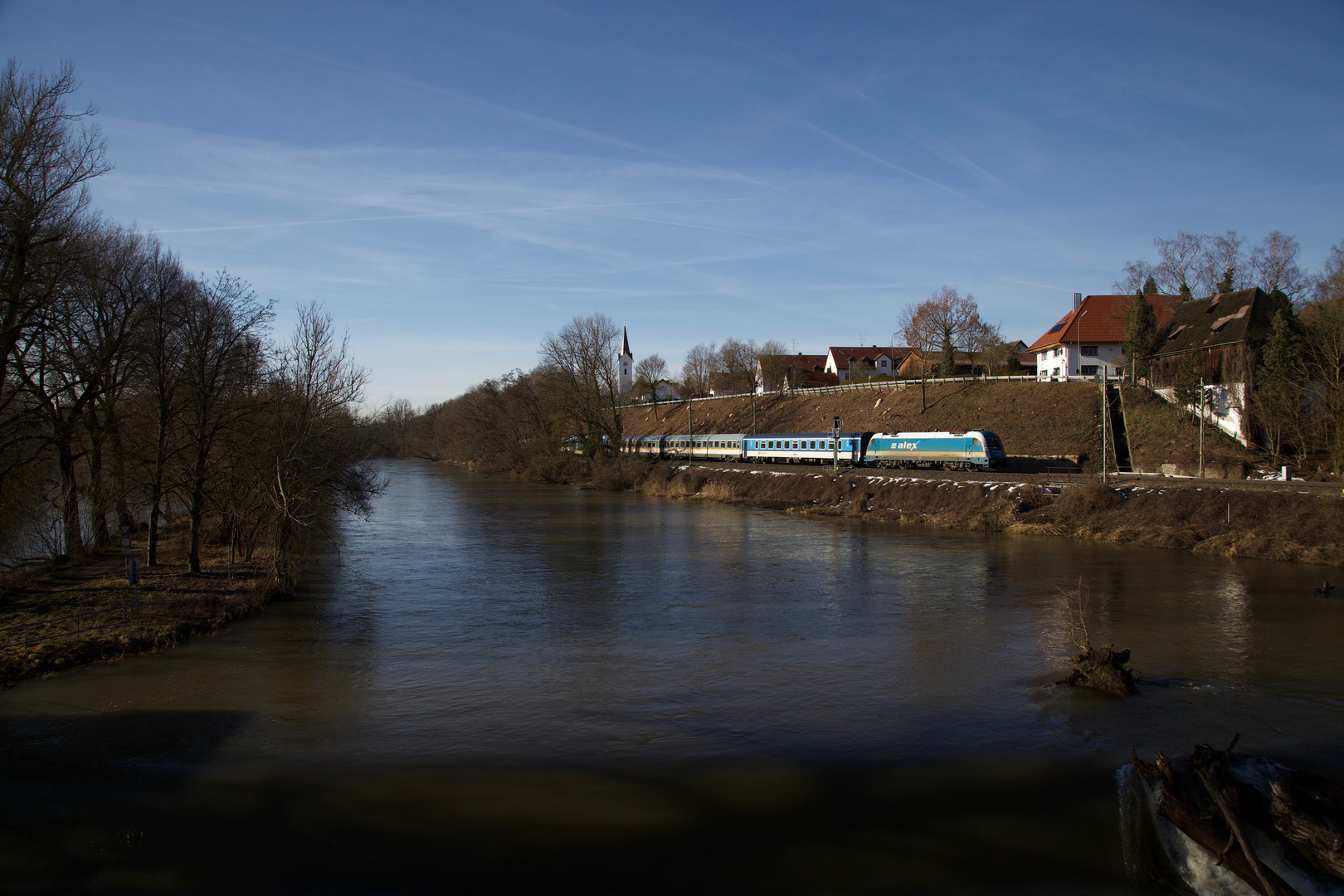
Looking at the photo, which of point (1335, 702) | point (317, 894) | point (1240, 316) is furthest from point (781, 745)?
point (1240, 316)

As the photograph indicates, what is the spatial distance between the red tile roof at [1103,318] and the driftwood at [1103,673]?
1917 inches

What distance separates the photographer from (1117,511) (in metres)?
26.6

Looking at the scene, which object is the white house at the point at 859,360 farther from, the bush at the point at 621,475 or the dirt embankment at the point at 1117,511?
the dirt embankment at the point at 1117,511

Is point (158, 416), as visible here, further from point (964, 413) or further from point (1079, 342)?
point (1079, 342)

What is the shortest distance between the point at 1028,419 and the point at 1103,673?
39517mm

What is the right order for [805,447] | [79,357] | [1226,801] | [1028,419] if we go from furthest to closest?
[805,447], [1028,419], [79,357], [1226,801]

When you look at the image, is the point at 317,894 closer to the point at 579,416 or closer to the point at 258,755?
the point at 258,755

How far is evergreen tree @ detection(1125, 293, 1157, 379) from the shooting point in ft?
150

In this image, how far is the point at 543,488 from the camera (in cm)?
5497

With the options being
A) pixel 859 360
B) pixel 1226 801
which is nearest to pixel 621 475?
pixel 1226 801

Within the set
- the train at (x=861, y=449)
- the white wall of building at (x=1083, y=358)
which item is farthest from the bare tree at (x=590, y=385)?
the white wall of building at (x=1083, y=358)

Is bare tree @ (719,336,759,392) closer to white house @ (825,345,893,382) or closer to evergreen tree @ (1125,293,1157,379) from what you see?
white house @ (825,345,893,382)

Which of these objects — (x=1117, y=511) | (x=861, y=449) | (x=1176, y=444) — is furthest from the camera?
(x=861, y=449)

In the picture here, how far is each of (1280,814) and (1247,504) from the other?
20.6 m
